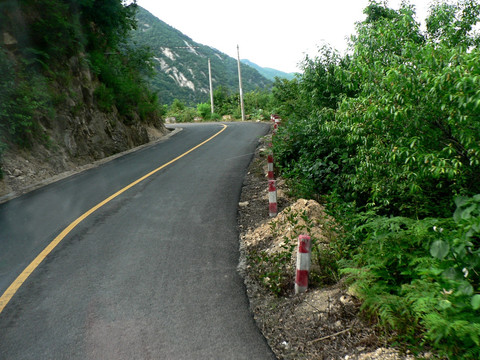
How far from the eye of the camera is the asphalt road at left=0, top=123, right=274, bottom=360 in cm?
354

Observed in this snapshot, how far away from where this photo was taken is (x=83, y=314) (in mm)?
4031

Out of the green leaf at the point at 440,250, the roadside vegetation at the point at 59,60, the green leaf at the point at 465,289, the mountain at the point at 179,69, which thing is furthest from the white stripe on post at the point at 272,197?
the mountain at the point at 179,69

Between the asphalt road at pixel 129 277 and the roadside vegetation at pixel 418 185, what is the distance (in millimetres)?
1514

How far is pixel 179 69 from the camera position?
91688mm

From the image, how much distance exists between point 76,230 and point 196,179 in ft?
13.9

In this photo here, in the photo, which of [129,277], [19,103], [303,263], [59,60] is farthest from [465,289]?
[59,60]

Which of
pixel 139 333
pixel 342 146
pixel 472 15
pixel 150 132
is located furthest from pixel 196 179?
pixel 150 132

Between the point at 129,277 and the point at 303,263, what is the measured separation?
2.40m

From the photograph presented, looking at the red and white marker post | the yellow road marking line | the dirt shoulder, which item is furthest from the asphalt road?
the red and white marker post

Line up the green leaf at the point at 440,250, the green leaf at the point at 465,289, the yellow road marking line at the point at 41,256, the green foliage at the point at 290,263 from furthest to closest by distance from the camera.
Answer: the green foliage at the point at 290,263 → the yellow road marking line at the point at 41,256 → the green leaf at the point at 440,250 → the green leaf at the point at 465,289

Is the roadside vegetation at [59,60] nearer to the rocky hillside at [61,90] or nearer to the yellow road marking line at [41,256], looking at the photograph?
the rocky hillside at [61,90]

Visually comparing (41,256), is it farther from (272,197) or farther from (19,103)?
(19,103)

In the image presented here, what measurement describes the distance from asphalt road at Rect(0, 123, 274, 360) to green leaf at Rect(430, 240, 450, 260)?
182cm

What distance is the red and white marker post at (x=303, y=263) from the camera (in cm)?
420
